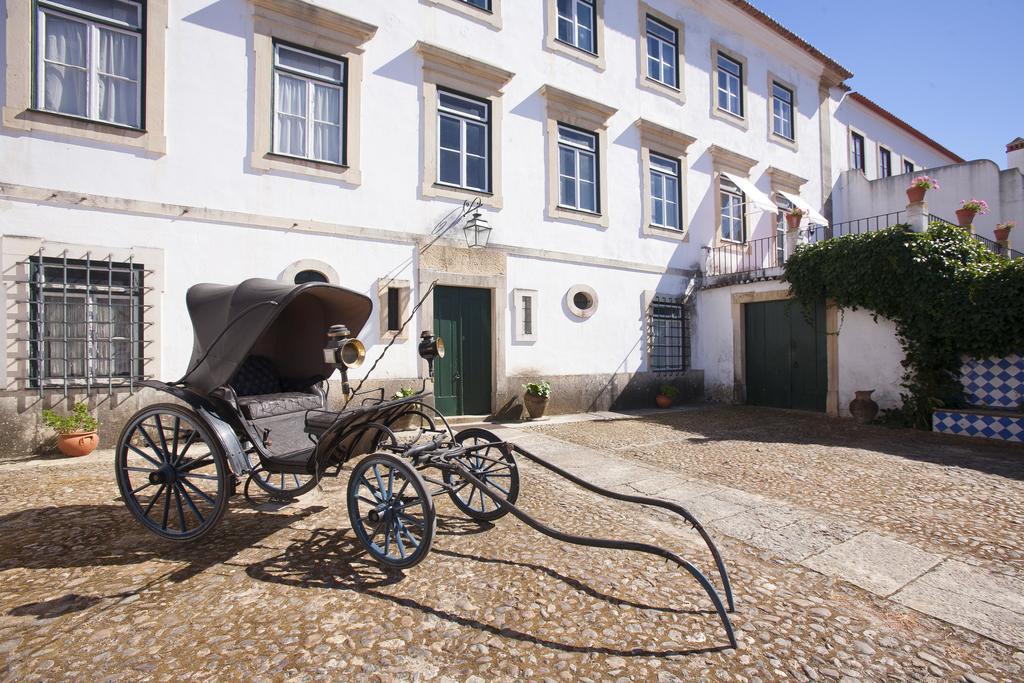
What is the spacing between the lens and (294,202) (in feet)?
24.9

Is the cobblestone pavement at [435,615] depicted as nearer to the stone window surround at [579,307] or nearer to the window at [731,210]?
the stone window surround at [579,307]

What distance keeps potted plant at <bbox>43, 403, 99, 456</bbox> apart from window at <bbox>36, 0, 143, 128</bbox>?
12.1ft

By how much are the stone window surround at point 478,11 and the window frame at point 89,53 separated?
14.7 feet

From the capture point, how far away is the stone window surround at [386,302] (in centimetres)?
816

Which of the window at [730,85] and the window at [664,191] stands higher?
the window at [730,85]

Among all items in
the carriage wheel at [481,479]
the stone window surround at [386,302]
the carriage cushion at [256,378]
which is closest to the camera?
the carriage wheel at [481,479]

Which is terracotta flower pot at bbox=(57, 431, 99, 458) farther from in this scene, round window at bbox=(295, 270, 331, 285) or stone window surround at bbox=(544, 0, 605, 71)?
stone window surround at bbox=(544, 0, 605, 71)

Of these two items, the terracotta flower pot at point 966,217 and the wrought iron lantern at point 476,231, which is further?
the terracotta flower pot at point 966,217

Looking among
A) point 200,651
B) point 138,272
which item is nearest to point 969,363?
point 200,651

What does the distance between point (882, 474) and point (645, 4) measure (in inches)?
435

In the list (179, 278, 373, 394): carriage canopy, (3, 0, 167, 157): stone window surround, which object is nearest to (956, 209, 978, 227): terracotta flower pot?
(179, 278, 373, 394): carriage canopy

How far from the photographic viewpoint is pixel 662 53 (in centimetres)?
1223

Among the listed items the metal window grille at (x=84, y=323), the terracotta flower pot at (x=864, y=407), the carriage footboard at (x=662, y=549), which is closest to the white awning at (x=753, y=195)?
the terracotta flower pot at (x=864, y=407)

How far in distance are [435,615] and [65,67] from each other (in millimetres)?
8073
